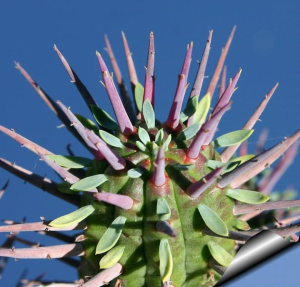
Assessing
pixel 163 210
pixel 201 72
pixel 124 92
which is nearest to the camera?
pixel 163 210

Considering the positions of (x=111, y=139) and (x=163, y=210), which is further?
(x=111, y=139)

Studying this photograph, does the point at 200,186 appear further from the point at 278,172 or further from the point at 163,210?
the point at 278,172

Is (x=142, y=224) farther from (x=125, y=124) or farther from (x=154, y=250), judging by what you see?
(x=125, y=124)

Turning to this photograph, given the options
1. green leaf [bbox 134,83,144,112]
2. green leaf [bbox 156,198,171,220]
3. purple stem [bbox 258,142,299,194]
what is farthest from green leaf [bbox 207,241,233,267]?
purple stem [bbox 258,142,299,194]

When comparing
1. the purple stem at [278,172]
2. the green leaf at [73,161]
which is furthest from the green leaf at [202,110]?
the purple stem at [278,172]

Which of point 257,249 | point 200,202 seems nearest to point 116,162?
point 200,202

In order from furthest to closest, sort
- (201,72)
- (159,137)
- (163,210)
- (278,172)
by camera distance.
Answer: (278,172)
(201,72)
(159,137)
(163,210)

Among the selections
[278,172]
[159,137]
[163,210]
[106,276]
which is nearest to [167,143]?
[159,137]
